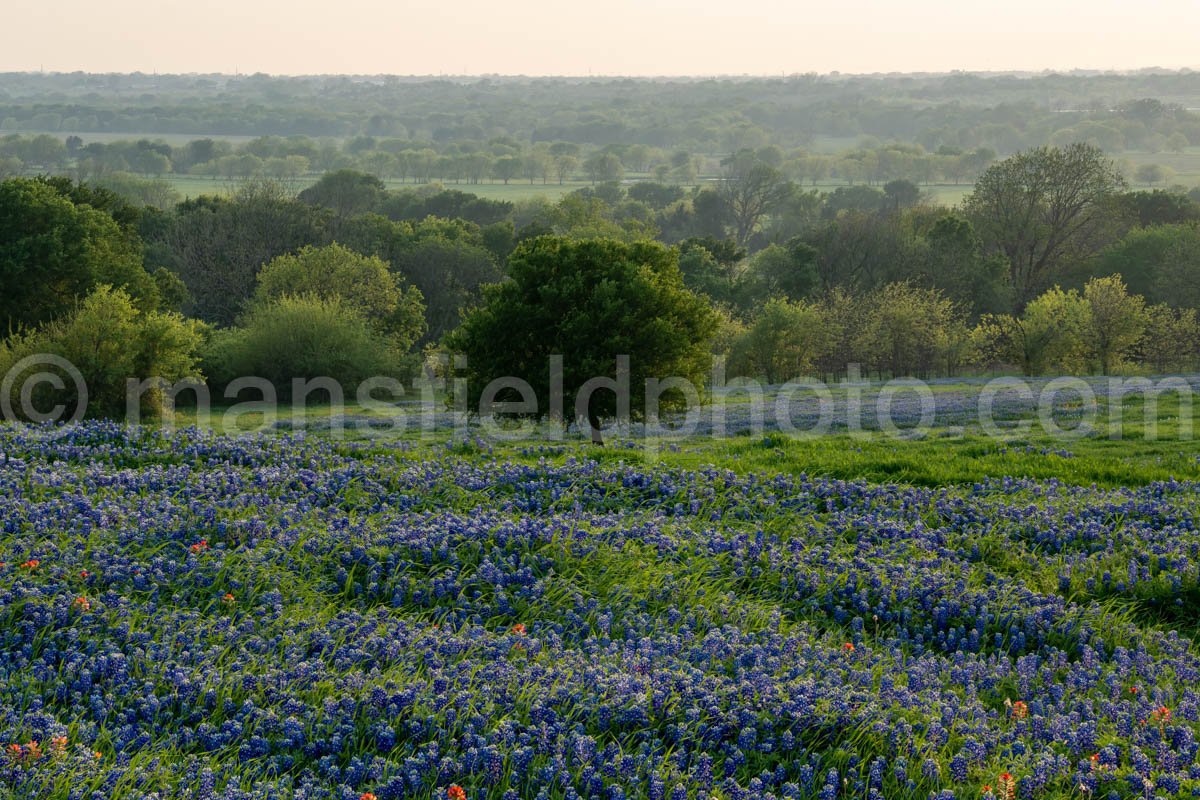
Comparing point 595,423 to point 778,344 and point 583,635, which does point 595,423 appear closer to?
point 583,635

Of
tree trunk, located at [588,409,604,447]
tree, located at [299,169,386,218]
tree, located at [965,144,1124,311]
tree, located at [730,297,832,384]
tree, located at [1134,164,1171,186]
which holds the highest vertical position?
tree, located at [1134,164,1171,186]

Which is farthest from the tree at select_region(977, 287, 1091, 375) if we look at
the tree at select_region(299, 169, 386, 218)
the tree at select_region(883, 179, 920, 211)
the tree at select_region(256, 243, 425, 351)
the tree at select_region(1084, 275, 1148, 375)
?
the tree at select_region(883, 179, 920, 211)

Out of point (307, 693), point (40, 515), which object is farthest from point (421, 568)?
point (40, 515)

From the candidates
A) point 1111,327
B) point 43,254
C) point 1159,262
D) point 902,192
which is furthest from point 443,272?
point 902,192

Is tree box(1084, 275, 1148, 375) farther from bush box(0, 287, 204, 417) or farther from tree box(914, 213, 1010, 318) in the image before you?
bush box(0, 287, 204, 417)

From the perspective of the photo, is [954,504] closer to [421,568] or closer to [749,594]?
[749,594]

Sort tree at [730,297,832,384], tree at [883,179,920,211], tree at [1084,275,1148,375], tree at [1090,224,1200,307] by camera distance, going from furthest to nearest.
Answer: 1. tree at [883,179,920,211]
2. tree at [1090,224,1200,307]
3. tree at [730,297,832,384]
4. tree at [1084,275,1148,375]
